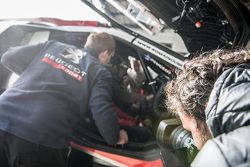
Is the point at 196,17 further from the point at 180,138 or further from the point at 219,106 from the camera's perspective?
the point at 219,106

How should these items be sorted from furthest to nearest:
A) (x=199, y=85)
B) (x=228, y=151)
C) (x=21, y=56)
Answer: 1. (x=21, y=56)
2. (x=199, y=85)
3. (x=228, y=151)

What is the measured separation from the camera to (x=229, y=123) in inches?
29.1

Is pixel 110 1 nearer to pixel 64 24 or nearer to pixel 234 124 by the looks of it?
pixel 64 24

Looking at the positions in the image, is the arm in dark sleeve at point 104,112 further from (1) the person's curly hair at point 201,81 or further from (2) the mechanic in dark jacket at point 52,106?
(1) the person's curly hair at point 201,81

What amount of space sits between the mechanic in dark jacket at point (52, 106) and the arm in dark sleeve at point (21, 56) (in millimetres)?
58

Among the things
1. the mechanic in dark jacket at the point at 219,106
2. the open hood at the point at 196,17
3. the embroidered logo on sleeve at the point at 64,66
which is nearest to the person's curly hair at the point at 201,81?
the mechanic in dark jacket at the point at 219,106

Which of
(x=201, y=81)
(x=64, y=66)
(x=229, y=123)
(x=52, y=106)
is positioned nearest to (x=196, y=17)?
(x=64, y=66)

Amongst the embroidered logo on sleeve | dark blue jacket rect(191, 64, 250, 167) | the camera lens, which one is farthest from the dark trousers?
dark blue jacket rect(191, 64, 250, 167)

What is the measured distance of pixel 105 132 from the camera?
199 centimetres

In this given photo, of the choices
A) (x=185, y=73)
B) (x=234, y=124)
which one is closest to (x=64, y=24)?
(x=185, y=73)

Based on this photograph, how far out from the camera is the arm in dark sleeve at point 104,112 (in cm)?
197

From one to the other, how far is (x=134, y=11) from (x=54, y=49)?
0.64m

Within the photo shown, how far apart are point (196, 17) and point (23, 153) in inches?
50.6

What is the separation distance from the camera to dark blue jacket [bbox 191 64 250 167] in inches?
26.0
